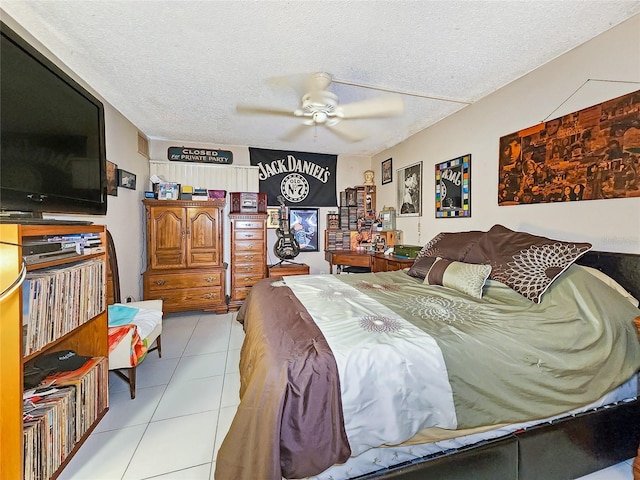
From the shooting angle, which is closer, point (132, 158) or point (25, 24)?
point (25, 24)

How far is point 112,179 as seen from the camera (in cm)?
274

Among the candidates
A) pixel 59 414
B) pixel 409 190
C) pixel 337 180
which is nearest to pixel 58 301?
pixel 59 414

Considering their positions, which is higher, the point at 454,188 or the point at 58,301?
the point at 454,188

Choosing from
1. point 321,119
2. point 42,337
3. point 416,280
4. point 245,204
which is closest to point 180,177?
point 245,204

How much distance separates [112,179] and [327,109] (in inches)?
88.0

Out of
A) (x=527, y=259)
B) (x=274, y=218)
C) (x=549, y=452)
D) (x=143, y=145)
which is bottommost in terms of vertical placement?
(x=549, y=452)

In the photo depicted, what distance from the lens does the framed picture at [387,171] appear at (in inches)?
163

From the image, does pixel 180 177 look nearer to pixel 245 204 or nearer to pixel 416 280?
pixel 245 204

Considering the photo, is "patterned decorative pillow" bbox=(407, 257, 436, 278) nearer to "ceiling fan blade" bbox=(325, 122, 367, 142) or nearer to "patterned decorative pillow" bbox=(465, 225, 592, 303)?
"patterned decorative pillow" bbox=(465, 225, 592, 303)

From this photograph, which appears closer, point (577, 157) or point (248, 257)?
point (577, 157)

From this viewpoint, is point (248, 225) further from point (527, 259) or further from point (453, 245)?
point (527, 259)

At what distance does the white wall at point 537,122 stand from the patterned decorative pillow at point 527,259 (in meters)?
0.28

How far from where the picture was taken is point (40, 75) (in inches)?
51.1

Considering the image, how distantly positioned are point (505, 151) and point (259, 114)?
2356 mm
